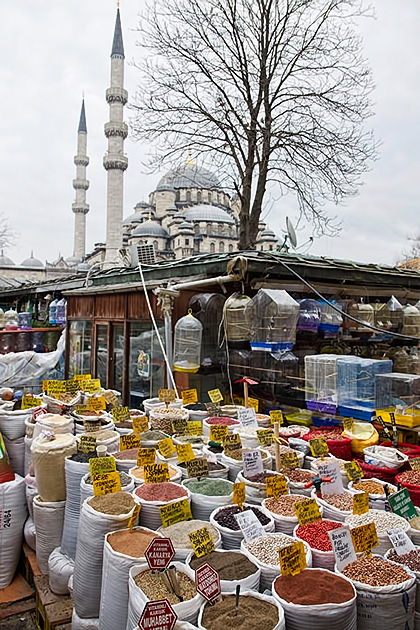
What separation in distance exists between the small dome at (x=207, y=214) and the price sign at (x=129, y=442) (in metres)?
39.6

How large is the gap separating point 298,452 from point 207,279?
231cm

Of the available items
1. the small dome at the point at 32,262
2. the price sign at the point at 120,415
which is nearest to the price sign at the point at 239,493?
the price sign at the point at 120,415

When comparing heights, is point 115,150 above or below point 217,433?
above

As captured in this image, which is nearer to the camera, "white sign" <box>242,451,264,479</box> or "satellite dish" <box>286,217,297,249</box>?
"white sign" <box>242,451,264,479</box>

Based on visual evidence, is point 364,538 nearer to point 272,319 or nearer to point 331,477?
point 331,477

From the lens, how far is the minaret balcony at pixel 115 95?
27312 mm

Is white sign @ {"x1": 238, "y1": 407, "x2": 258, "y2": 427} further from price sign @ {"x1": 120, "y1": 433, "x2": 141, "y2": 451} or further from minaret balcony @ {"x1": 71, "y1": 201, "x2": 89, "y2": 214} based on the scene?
minaret balcony @ {"x1": 71, "y1": 201, "x2": 89, "y2": 214}

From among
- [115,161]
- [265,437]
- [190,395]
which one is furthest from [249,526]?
[115,161]

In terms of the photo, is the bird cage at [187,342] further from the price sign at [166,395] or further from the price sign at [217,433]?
the price sign at [217,433]

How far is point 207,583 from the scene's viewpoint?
4.51 feet

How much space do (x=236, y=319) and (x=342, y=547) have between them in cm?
292

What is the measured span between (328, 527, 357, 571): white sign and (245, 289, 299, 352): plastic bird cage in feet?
8.46

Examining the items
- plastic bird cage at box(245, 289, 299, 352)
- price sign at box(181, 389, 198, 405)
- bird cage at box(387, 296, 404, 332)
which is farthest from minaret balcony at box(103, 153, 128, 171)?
price sign at box(181, 389, 198, 405)

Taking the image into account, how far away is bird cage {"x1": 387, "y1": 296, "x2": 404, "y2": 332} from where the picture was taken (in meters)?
5.82
